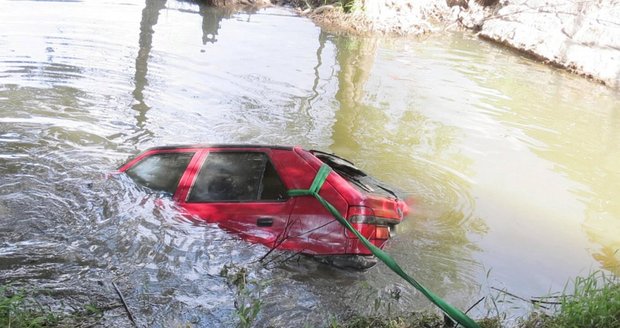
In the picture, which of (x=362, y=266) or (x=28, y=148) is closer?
(x=362, y=266)

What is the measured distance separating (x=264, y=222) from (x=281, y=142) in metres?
4.19

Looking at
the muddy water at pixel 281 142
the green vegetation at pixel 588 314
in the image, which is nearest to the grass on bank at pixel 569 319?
the green vegetation at pixel 588 314

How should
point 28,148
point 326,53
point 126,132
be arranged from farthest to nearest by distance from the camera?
point 326,53
point 126,132
point 28,148

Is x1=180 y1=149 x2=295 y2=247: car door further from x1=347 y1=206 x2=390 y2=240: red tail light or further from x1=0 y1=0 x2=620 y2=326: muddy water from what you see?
x1=347 y1=206 x2=390 y2=240: red tail light

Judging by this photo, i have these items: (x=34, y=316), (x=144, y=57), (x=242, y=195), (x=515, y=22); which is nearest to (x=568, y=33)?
(x=515, y=22)

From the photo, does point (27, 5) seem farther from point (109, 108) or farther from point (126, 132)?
point (126, 132)

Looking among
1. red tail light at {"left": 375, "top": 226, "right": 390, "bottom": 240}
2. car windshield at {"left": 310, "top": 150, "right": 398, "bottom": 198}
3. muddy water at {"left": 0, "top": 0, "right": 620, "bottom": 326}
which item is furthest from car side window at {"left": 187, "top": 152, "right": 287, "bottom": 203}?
red tail light at {"left": 375, "top": 226, "right": 390, "bottom": 240}

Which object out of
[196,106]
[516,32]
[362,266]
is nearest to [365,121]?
[196,106]

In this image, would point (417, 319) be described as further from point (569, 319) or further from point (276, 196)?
point (276, 196)

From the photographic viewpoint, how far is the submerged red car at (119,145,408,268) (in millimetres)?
4727

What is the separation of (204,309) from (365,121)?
6539mm

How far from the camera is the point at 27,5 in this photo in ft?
51.6

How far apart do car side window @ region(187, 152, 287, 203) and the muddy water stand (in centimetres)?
38

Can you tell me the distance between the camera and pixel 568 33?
17.2 m
